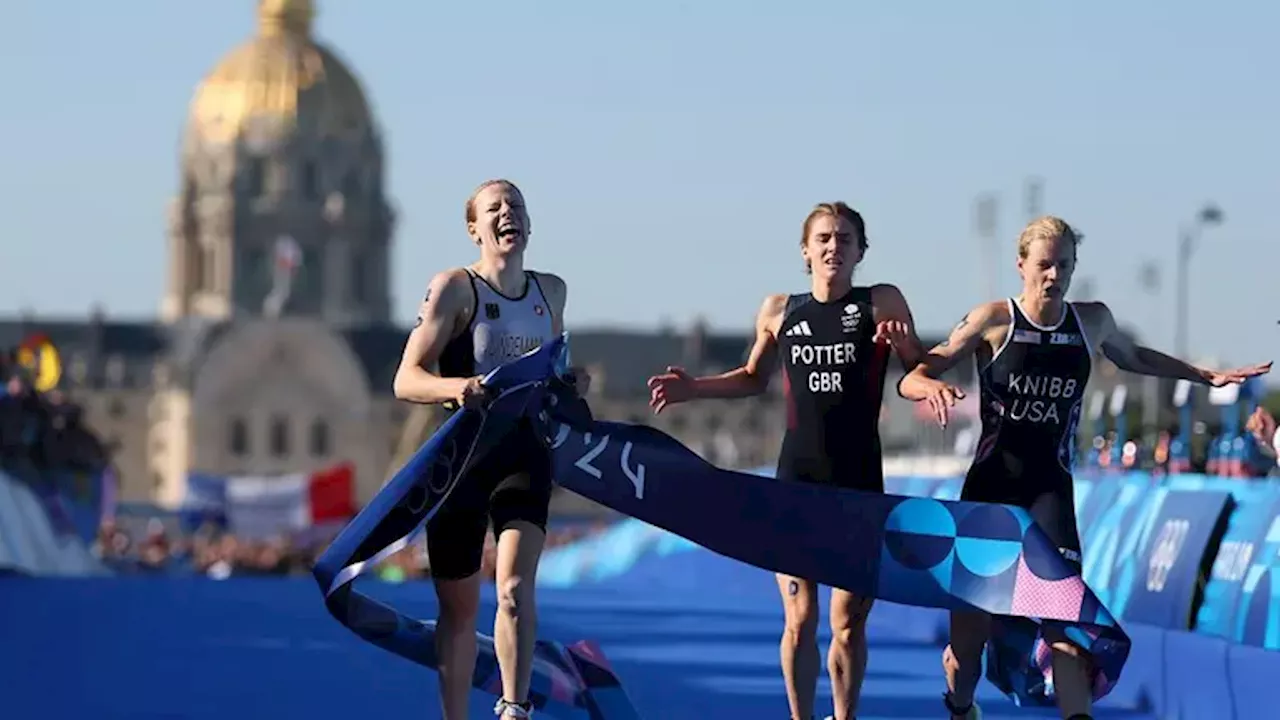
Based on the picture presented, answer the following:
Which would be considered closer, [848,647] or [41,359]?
[848,647]

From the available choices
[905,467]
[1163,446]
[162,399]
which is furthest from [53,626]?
[162,399]

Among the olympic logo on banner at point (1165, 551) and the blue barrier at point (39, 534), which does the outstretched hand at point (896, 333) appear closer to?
the olympic logo on banner at point (1165, 551)

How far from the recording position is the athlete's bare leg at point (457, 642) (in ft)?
36.7

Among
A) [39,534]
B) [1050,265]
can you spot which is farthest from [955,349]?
[39,534]

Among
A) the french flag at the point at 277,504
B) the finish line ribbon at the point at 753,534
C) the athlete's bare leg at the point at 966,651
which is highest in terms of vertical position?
the finish line ribbon at the point at 753,534

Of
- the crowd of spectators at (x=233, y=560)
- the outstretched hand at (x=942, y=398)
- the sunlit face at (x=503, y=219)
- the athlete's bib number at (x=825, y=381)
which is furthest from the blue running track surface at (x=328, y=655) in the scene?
the crowd of spectators at (x=233, y=560)

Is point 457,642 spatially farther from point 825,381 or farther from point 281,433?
point 281,433

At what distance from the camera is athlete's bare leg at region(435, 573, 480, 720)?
11172mm

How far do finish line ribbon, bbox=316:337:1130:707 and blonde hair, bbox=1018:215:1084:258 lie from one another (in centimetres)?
81

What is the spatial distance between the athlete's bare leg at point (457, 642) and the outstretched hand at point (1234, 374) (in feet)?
8.00

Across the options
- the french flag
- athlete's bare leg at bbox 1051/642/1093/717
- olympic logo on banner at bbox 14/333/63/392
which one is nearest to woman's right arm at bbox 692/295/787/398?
athlete's bare leg at bbox 1051/642/1093/717

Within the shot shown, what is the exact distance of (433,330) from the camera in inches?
438

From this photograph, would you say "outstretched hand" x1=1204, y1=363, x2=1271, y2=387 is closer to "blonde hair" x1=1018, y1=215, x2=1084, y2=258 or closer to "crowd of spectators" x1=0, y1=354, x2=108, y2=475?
"blonde hair" x1=1018, y1=215, x2=1084, y2=258

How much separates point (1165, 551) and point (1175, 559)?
0.30 meters
